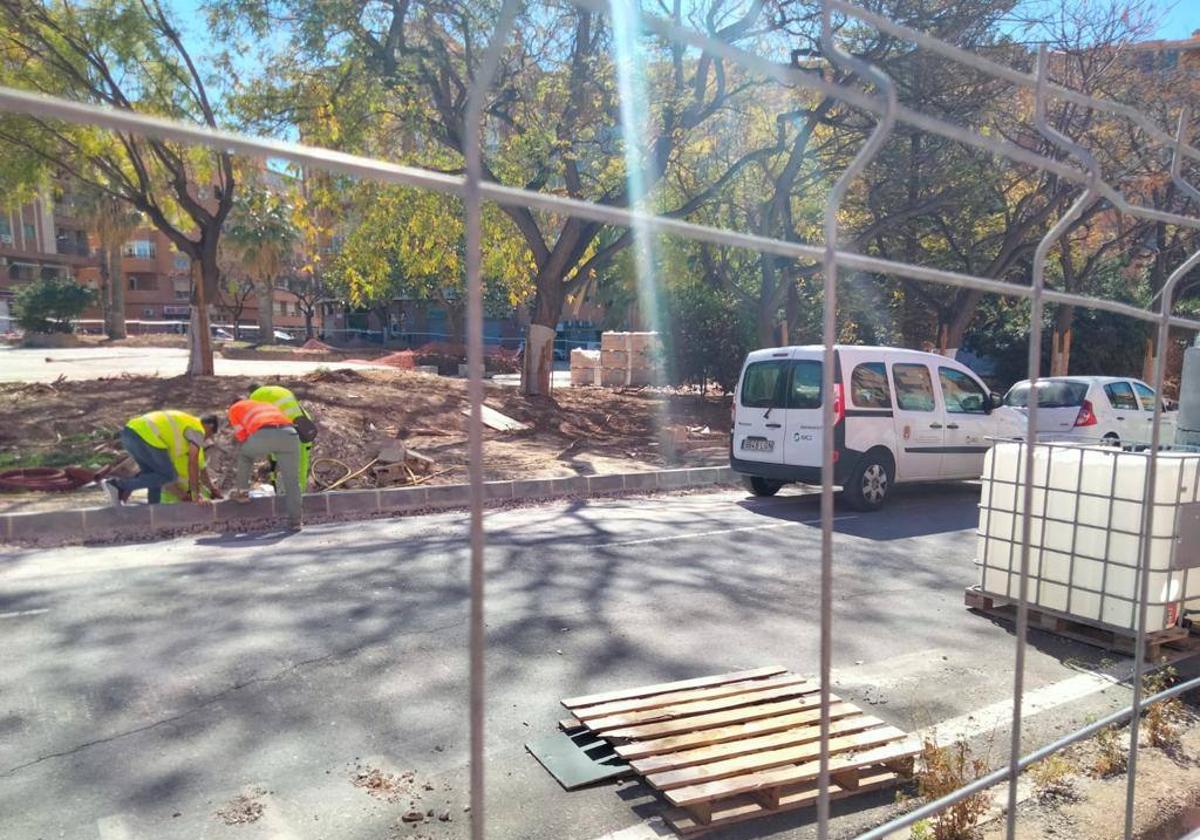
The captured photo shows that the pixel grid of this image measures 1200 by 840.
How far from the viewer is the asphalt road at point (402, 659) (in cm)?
315

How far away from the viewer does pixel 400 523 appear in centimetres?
838

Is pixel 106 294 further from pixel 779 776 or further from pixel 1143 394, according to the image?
pixel 779 776

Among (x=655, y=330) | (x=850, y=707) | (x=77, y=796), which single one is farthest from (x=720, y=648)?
(x=655, y=330)

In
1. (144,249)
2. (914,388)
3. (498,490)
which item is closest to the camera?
(914,388)

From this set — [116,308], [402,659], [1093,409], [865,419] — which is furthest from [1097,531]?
[116,308]

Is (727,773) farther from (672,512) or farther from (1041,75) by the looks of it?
(672,512)

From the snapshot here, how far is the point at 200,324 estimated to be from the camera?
50.9ft

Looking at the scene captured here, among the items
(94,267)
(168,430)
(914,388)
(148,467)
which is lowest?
(148,467)

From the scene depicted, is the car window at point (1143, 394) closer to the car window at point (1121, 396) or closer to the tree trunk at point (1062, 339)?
the car window at point (1121, 396)

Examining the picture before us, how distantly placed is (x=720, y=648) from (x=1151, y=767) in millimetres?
2084

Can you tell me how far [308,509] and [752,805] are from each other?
681 cm

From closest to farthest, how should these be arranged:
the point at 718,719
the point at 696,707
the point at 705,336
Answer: the point at 718,719 < the point at 696,707 < the point at 705,336

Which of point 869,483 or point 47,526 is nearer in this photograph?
point 47,526

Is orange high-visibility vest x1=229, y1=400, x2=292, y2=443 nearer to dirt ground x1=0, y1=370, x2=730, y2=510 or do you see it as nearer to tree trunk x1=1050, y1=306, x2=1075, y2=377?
dirt ground x1=0, y1=370, x2=730, y2=510
